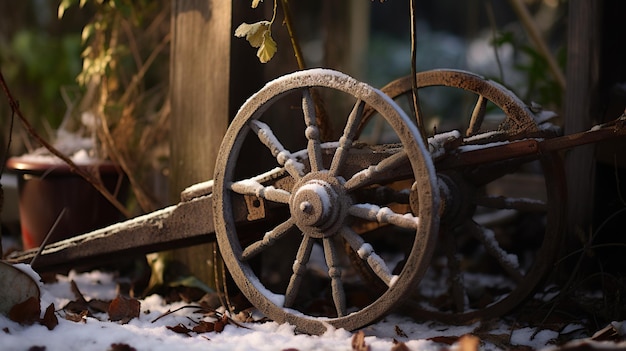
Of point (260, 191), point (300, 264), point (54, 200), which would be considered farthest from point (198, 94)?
point (300, 264)

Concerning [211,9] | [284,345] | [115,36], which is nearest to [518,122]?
[284,345]

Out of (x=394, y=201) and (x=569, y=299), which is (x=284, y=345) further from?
(x=569, y=299)

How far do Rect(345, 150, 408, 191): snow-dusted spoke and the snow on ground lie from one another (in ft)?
1.43

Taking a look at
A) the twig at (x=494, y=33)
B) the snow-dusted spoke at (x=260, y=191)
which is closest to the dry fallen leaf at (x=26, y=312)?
the snow-dusted spoke at (x=260, y=191)

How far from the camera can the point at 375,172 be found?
206 cm

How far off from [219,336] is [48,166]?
144cm

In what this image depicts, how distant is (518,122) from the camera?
2.39 metres

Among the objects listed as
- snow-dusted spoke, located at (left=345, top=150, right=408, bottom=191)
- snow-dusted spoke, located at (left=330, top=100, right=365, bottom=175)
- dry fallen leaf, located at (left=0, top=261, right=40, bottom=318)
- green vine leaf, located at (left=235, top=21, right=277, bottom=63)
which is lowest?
dry fallen leaf, located at (left=0, top=261, right=40, bottom=318)

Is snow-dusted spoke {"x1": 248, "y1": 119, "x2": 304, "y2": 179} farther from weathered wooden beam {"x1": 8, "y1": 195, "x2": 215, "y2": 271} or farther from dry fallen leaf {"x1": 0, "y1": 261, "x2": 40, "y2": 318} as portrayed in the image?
dry fallen leaf {"x1": 0, "y1": 261, "x2": 40, "y2": 318}

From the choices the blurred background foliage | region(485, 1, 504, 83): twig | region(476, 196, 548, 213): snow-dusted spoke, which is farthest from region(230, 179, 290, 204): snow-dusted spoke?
region(485, 1, 504, 83): twig

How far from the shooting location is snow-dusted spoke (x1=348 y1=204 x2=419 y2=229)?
1.99 metres

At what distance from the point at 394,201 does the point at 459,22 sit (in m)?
10.6

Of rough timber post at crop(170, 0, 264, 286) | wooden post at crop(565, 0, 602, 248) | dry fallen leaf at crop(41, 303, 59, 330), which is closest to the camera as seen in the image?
dry fallen leaf at crop(41, 303, 59, 330)

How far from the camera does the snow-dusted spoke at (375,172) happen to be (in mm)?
2033
